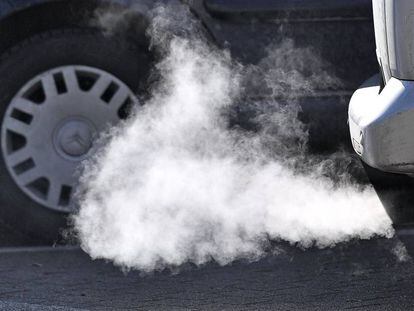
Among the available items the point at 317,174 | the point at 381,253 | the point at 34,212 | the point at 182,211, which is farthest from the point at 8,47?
the point at 381,253

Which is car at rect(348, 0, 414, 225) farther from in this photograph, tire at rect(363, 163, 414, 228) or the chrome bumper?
tire at rect(363, 163, 414, 228)

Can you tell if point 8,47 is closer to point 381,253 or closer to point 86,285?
point 86,285

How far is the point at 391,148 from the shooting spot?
3.65m

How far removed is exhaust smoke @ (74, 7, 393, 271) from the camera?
4.90 metres

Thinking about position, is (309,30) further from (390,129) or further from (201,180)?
(390,129)

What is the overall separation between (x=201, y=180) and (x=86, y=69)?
796mm

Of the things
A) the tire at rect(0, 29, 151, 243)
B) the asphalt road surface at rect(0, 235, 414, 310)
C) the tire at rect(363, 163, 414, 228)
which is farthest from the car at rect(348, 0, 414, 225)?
the tire at rect(0, 29, 151, 243)

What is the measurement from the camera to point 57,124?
16.2 feet

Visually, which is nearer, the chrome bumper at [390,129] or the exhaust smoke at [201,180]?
the chrome bumper at [390,129]

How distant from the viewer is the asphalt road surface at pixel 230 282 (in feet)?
12.9

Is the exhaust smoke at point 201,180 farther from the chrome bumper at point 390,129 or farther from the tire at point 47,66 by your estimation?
the chrome bumper at point 390,129

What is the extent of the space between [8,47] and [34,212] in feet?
2.75

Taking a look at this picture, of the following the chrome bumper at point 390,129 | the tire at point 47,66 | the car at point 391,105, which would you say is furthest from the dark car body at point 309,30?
the chrome bumper at point 390,129

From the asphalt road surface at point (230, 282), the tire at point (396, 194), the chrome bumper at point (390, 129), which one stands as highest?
the chrome bumper at point (390, 129)
